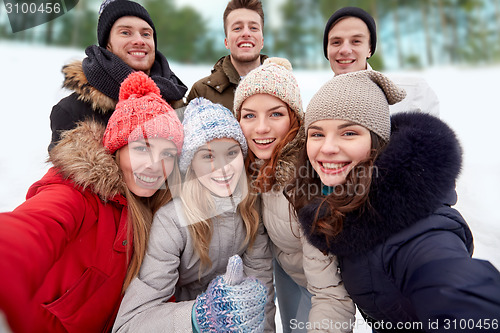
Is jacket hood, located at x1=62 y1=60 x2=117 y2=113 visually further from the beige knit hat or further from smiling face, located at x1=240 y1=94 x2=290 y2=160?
the beige knit hat

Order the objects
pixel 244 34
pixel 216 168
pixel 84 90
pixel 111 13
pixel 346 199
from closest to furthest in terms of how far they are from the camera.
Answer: pixel 346 199
pixel 216 168
pixel 84 90
pixel 111 13
pixel 244 34

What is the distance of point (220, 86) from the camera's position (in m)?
2.67

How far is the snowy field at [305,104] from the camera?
10.6 feet

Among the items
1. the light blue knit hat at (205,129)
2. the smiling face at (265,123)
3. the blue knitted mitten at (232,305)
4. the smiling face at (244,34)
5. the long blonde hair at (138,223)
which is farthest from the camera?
the smiling face at (244,34)

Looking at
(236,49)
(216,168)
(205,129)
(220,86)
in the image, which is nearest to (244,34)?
(236,49)

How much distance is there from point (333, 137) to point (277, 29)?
6.70m

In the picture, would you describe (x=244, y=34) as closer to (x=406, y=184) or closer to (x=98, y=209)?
(x=98, y=209)

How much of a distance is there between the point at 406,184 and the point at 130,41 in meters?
2.02

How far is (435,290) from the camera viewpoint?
81cm

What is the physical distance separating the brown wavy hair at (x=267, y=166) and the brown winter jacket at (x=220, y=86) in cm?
110

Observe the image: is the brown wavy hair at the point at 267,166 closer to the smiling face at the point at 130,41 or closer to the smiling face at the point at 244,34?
the smiling face at the point at 130,41

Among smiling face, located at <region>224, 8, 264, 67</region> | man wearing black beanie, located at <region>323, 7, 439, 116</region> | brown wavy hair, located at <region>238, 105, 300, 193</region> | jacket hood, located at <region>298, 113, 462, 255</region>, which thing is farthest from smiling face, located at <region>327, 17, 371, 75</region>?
jacket hood, located at <region>298, 113, 462, 255</region>

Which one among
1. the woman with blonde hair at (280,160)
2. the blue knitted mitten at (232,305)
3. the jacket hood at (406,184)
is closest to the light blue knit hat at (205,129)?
the woman with blonde hair at (280,160)

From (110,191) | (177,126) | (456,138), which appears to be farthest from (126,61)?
(456,138)
